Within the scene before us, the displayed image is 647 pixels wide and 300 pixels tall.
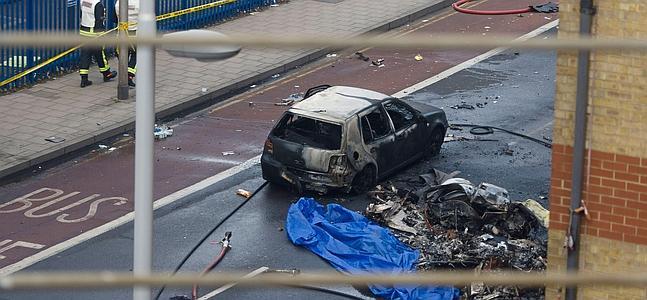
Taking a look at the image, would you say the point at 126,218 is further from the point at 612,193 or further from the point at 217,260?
the point at 612,193

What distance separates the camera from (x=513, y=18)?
26469 mm

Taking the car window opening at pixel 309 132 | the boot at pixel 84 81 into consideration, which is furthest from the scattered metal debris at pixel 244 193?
the boot at pixel 84 81

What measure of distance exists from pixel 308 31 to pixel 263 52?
1260mm

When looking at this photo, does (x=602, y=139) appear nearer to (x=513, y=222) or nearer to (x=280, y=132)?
(x=513, y=222)

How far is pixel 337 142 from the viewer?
1644 centimetres

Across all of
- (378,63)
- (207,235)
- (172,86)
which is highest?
(378,63)

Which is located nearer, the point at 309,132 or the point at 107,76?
the point at 309,132

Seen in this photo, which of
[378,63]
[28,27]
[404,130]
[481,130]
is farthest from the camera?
[378,63]

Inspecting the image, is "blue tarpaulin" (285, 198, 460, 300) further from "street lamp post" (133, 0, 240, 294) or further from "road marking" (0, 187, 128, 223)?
"street lamp post" (133, 0, 240, 294)

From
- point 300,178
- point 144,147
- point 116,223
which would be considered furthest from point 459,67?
point 144,147

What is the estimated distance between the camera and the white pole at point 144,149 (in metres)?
8.52

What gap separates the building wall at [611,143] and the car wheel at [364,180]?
6724 mm

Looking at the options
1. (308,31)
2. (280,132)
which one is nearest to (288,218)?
(280,132)

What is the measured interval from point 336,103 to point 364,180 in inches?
46.9
